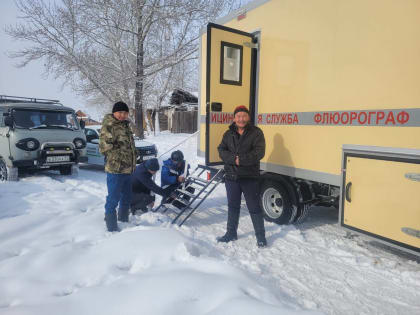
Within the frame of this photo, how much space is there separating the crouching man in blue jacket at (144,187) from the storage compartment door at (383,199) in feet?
8.73

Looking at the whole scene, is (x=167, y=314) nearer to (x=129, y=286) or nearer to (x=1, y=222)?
(x=129, y=286)

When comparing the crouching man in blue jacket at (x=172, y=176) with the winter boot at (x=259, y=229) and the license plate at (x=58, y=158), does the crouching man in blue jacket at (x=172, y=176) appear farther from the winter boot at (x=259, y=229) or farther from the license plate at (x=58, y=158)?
the license plate at (x=58, y=158)

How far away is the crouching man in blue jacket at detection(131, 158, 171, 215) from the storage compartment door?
2.66m

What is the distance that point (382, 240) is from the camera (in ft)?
9.62

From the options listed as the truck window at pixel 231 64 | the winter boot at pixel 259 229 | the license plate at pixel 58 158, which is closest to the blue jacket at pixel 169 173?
the truck window at pixel 231 64

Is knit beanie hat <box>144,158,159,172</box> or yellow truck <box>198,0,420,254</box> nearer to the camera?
yellow truck <box>198,0,420,254</box>

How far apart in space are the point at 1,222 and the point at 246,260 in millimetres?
3195

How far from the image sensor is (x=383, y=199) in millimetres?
2891

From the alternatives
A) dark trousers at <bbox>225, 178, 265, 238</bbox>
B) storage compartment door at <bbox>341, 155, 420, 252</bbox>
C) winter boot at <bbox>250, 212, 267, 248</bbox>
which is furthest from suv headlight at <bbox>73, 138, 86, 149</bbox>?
storage compartment door at <bbox>341, 155, 420, 252</bbox>

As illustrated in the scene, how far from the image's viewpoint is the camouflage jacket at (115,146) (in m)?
3.75

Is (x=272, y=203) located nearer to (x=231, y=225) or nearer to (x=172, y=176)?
(x=231, y=225)

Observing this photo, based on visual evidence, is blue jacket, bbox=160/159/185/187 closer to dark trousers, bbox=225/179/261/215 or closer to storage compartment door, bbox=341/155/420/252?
dark trousers, bbox=225/179/261/215

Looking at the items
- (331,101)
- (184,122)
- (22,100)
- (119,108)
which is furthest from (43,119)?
(184,122)

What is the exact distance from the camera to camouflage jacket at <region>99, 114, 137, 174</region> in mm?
3746
